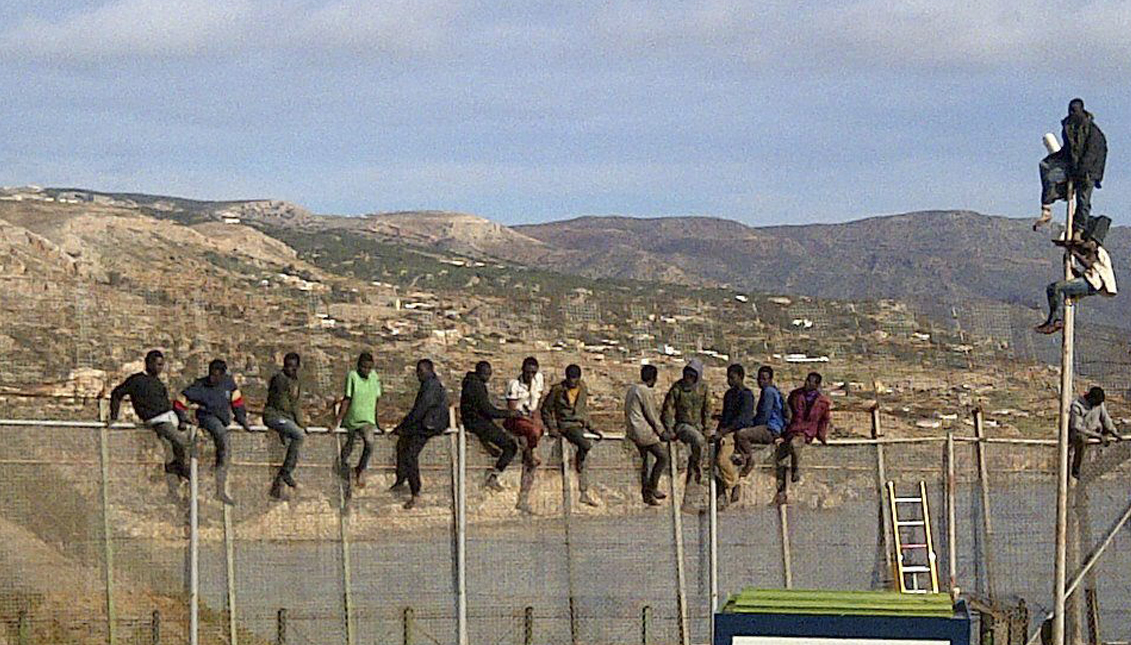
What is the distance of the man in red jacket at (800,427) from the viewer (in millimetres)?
19266

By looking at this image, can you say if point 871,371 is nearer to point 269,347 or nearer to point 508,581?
point 508,581

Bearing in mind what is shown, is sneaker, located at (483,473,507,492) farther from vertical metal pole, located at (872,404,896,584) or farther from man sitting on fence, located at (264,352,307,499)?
vertical metal pole, located at (872,404,896,584)

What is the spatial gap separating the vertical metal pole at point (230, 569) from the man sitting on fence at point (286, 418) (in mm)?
469

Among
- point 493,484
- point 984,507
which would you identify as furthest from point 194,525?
point 984,507

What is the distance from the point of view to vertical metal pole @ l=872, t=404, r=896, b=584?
19.2 metres

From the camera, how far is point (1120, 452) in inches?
738

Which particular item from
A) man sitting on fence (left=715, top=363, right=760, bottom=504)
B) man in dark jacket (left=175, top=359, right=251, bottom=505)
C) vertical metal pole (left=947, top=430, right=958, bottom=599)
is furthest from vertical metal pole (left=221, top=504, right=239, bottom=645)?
vertical metal pole (left=947, top=430, right=958, bottom=599)

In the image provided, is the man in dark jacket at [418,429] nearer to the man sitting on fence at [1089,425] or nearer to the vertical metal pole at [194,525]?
the vertical metal pole at [194,525]

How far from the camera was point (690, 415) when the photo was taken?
19375 mm

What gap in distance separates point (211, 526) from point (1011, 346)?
25.7ft

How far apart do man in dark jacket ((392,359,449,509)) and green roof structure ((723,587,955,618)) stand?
638 cm

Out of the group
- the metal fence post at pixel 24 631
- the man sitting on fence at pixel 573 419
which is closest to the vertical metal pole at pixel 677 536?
the man sitting on fence at pixel 573 419

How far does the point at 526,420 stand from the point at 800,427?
2.49 metres

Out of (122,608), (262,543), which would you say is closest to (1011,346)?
(262,543)
